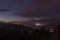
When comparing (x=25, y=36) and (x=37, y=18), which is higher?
(x=37, y=18)

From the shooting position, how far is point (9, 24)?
270 cm

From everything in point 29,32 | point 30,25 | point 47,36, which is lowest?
point 47,36

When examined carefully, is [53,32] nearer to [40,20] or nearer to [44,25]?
[44,25]

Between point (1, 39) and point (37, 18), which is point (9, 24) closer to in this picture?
point (1, 39)

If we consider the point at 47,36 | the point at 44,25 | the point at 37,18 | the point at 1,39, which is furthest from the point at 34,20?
the point at 1,39

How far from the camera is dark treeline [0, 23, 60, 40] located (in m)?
2.67

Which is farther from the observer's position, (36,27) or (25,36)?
(36,27)

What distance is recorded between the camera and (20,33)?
270cm

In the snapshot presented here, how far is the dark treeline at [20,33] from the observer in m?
2.67

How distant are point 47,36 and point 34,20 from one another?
596 millimetres

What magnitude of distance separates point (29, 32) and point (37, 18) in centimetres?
42

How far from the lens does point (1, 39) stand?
2.81 metres

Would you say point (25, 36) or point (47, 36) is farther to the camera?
point (47, 36)

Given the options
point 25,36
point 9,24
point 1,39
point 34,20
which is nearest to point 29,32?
point 25,36
